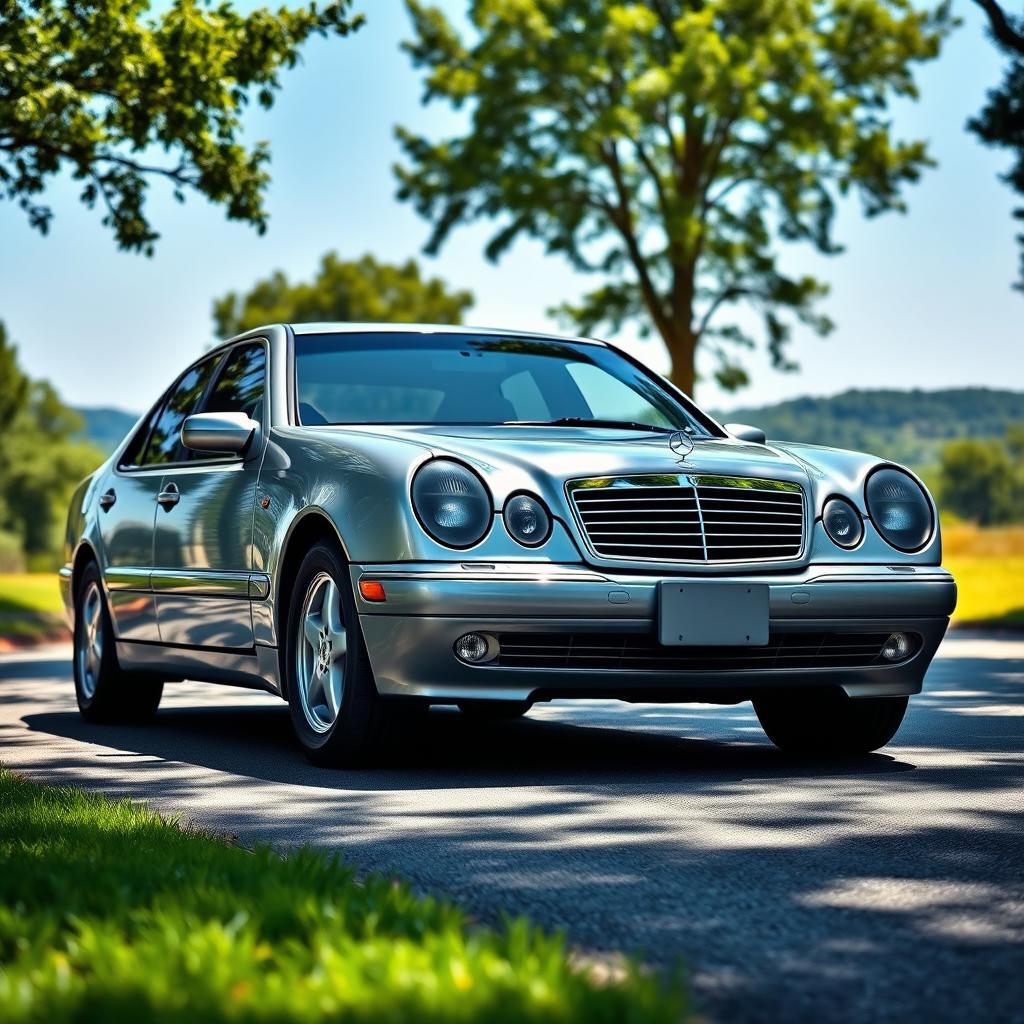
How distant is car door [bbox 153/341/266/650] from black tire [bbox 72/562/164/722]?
799mm

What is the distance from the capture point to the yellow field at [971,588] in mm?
22953

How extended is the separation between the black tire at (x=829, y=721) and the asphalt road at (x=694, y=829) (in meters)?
0.11

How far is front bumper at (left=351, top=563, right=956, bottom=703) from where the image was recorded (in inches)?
243

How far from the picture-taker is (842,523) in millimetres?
6762

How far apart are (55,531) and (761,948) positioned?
106 meters

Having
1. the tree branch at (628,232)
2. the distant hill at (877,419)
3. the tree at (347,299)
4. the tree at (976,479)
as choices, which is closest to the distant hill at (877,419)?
the distant hill at (877,419)

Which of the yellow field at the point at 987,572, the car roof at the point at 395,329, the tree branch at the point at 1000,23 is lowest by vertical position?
the yellow field at the point at 987,572

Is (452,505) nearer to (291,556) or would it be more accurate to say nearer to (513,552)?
(513,552)

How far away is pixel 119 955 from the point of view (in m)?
3.22

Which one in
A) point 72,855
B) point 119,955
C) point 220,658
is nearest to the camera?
point 119,955

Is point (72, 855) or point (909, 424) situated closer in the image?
point (72, 855)

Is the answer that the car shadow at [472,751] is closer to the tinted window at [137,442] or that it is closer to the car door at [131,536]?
the car door at [131,536]

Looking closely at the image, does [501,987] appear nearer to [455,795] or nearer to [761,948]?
[761,948]

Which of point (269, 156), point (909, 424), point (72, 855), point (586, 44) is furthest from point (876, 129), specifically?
point (909, 424)
